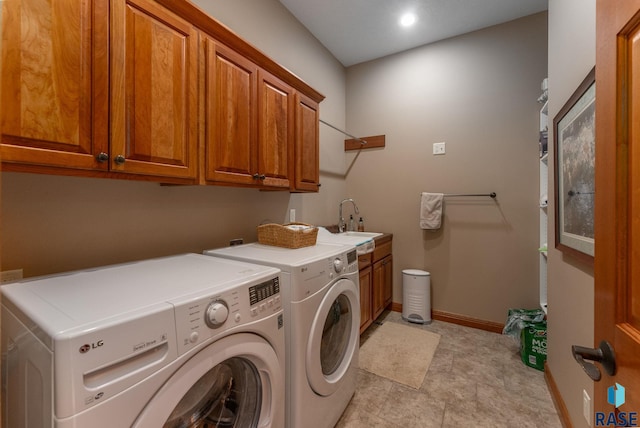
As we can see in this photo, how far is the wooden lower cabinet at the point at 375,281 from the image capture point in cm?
237

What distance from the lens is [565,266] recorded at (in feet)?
4.85

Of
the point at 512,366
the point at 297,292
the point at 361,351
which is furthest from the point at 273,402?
the point at 512,366

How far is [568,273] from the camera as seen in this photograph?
56.4 inches

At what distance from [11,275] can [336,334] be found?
4.87ft

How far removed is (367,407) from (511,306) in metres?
1.79

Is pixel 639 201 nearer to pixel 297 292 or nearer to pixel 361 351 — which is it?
pixel 297 292

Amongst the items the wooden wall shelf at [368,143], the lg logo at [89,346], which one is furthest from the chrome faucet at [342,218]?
the lg logo at [89,346]

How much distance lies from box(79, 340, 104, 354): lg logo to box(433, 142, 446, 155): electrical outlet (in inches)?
118

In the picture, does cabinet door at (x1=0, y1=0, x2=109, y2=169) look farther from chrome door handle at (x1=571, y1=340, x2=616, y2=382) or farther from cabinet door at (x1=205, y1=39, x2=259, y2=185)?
chrome door handle at (x1=571, y1=340, x2=616, y2=382)

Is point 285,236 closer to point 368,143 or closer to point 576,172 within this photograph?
point 576,172

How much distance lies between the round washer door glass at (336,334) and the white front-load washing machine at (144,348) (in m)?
0.47

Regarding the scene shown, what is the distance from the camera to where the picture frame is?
1167 mm

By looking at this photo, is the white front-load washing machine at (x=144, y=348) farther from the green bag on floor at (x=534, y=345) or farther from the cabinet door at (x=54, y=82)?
the green bag on floor at (x=534, y=345)

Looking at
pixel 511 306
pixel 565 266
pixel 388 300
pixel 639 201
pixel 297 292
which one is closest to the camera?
pixel 639 201
